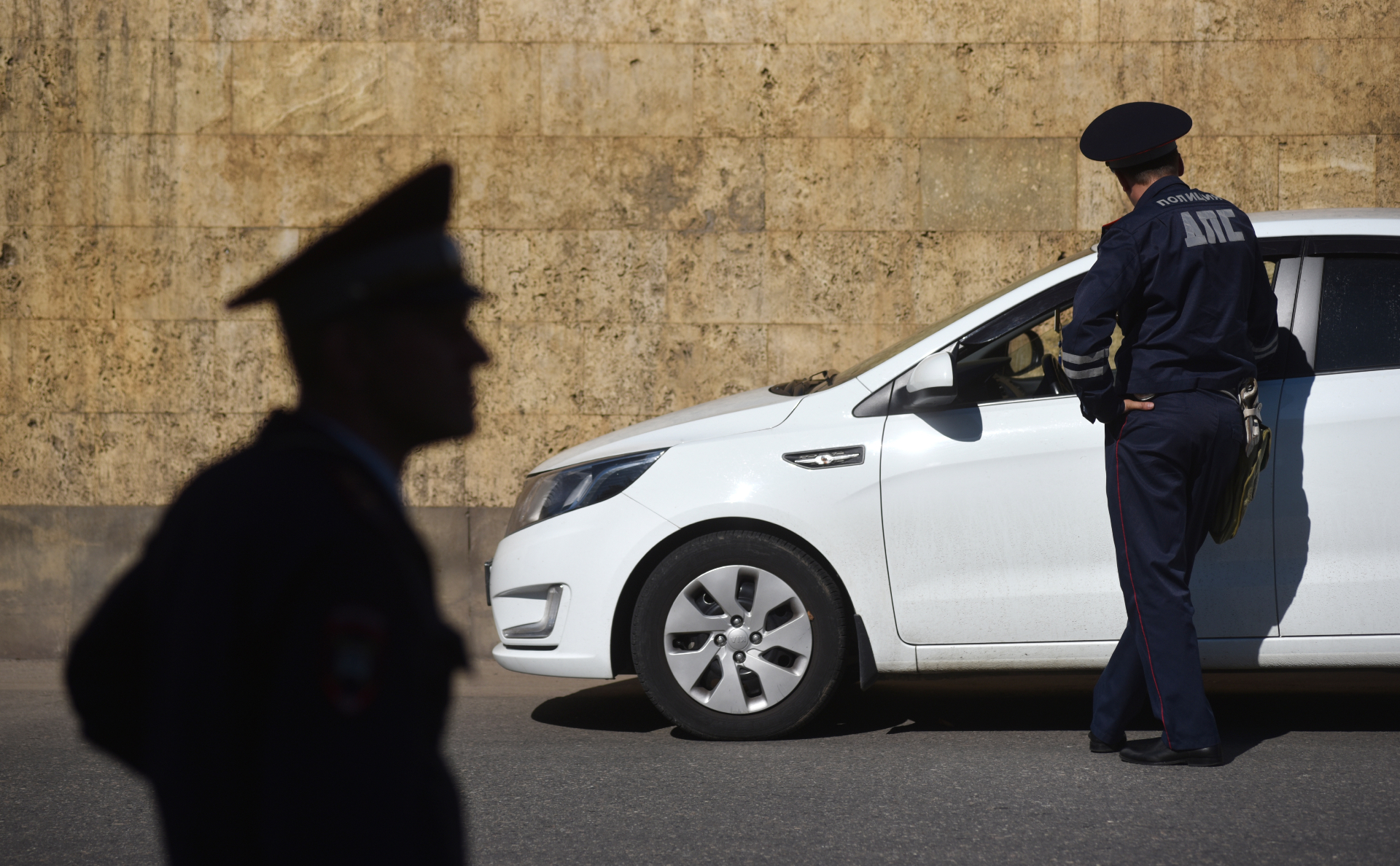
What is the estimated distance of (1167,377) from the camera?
13.5 ft

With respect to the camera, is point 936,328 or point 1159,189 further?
point 936,328

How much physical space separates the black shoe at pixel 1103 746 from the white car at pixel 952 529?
10.9 inches

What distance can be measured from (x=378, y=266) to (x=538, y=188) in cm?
663

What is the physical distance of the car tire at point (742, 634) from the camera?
4.64m

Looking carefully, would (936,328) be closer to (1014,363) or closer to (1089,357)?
(1014,363)

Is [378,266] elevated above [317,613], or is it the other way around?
[378,266]

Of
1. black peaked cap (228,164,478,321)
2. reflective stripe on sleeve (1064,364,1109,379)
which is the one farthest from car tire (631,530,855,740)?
black peaked cap (228,164,478,321)

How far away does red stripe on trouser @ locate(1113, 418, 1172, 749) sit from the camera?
4.11 metres

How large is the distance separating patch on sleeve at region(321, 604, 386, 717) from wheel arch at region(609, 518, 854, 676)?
3672 millimetres

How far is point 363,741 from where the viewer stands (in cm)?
100

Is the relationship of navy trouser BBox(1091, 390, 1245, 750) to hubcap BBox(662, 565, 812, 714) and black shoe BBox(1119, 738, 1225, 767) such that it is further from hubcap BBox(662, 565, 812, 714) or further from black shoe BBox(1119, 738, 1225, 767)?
hubcap BBox(662, 565, 812, 714)

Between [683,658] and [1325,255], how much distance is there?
103 inches

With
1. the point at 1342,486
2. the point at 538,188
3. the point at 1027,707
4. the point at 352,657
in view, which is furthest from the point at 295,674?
the point at 538,188

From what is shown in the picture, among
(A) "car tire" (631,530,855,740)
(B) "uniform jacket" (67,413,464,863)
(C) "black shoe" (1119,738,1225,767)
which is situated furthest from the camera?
(A) "car tire" (631,530,855,740)
